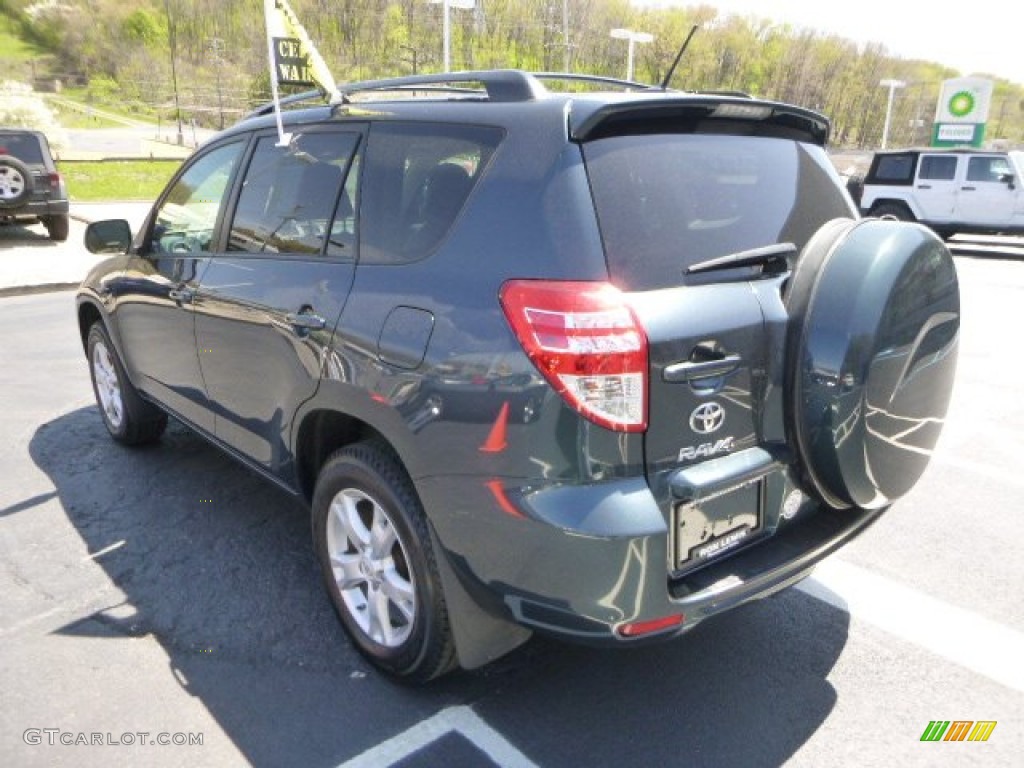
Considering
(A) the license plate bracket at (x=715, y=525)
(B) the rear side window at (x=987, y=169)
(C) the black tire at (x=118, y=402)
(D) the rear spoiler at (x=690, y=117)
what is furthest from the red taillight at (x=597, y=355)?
(B) the rear side window at (x=987, y=169)

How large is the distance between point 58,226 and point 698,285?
13.5 metres

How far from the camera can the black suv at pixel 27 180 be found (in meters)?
11.6

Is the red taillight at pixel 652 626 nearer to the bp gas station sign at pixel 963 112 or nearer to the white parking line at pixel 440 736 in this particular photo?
the white parking line at pixel 440 736

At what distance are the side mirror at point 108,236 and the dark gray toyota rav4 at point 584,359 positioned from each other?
5.37ft

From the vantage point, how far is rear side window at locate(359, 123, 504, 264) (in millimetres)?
2225

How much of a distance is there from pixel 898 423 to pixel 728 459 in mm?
593

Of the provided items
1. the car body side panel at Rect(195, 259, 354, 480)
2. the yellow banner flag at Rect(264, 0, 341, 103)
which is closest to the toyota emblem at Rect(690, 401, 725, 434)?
the car body side panel at Rect(195, 259, 354, 480)

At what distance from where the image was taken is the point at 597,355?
73.0 inches

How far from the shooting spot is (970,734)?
7.63 ft

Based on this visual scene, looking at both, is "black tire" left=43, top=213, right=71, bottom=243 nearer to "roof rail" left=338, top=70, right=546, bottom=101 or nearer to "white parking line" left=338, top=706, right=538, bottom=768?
"roof rail" left=338, top=70, right=546, bottom=101

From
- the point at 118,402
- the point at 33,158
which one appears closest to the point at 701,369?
the point at 118,402

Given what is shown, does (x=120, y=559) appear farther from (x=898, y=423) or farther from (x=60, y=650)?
(x=898, y=423)

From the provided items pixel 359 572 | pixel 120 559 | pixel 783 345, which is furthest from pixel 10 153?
pixel 783 345

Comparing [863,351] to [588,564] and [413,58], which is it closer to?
[588,564]
